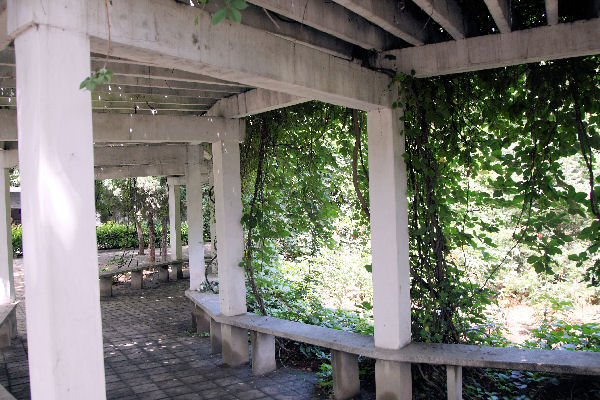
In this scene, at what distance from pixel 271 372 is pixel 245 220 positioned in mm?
1918

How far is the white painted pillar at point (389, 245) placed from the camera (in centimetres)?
445

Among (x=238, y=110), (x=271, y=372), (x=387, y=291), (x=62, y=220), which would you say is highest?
(x=238, y=110)

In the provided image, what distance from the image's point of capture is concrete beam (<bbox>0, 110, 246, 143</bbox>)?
224 inches

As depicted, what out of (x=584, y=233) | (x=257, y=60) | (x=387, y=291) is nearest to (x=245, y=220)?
(x=387, y=291)

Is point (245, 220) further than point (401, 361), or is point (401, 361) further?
point (245, 220)

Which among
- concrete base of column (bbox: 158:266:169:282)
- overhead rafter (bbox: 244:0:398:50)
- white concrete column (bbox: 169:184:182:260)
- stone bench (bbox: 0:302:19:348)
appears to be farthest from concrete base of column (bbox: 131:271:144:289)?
overhead rafter (bbox: 244:0:398:50)

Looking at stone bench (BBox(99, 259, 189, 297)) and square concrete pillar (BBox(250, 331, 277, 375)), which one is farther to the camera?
stone bench (BBox(99, 259, 189, 297))

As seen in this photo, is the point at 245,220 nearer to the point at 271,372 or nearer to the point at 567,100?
the point at 271,372

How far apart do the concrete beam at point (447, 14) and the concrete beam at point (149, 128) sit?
322 centimetres

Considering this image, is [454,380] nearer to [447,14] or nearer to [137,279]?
[447,14]

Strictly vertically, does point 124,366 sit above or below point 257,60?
below

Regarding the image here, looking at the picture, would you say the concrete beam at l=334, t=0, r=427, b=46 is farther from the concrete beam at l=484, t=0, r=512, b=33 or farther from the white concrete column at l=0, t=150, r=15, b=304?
the white concrete column at l=0, t=150, r=15, b=304

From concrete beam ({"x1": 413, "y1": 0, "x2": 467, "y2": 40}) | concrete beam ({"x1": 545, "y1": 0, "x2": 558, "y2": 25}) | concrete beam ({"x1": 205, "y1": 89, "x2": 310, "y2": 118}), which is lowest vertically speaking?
concrete beam ({"x1": 205, "y1": 89, "x2": 310, "y2": 118})

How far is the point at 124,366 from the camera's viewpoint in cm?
624
